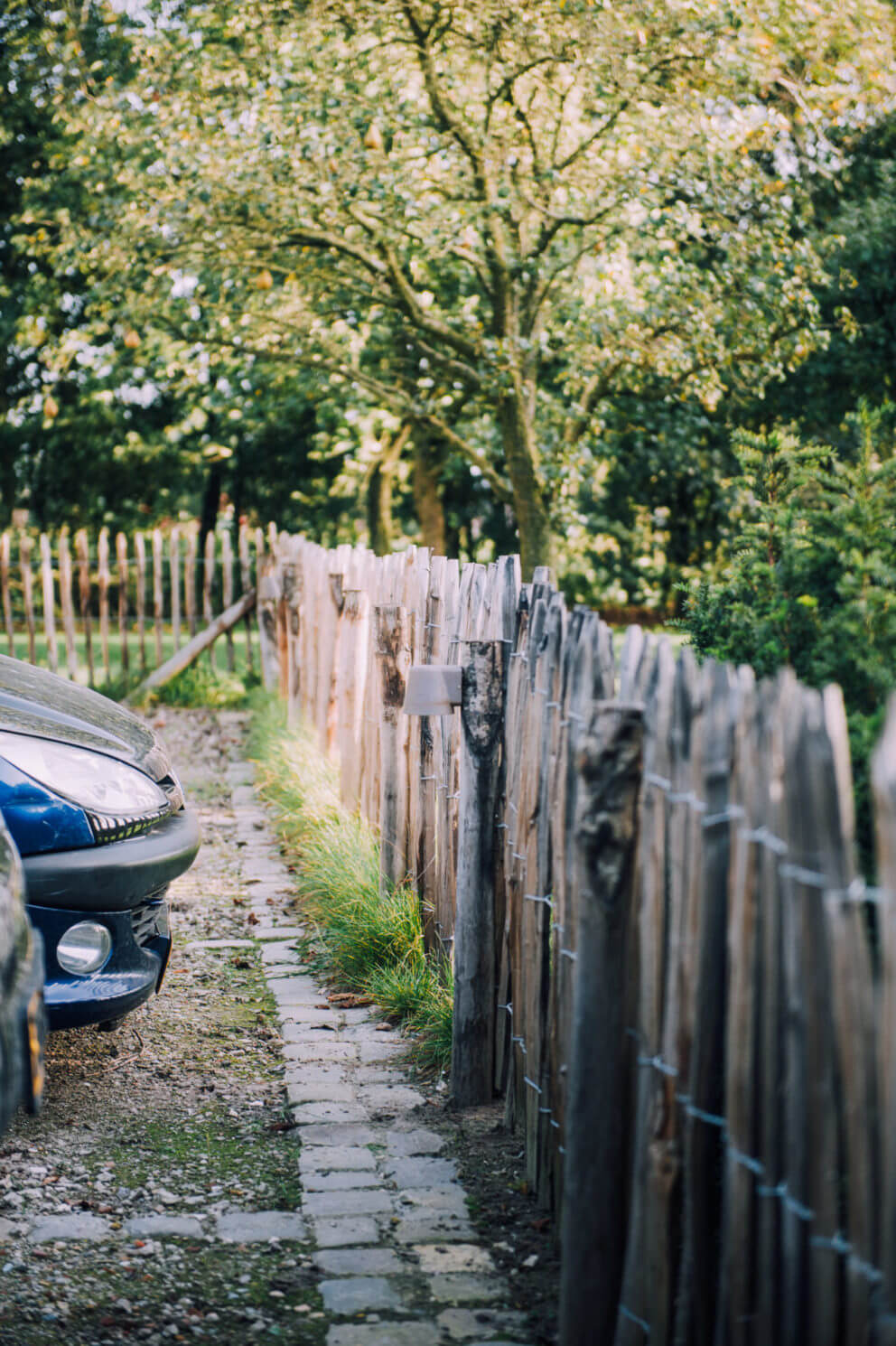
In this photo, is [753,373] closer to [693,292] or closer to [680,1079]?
[693,292]

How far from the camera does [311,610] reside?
900 centimetres

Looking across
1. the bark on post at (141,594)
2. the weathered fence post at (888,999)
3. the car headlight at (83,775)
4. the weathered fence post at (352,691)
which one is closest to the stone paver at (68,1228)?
the car headlight at (83,775)

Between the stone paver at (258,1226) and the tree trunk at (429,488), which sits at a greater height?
the tree trunk at (429,488)

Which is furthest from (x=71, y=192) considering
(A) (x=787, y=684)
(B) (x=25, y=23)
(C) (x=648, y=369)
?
(A) (x=787, y=684)

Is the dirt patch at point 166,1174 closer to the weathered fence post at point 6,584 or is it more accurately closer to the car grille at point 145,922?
the car grille at point 145,922

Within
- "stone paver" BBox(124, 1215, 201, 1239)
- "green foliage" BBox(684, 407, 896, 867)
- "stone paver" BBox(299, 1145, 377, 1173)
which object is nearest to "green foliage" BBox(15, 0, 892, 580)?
"green foliage" BBox(684, 407, 896, 867)

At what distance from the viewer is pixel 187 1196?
130 inches

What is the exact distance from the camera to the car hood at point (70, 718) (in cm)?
376

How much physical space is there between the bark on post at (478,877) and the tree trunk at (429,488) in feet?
46.5

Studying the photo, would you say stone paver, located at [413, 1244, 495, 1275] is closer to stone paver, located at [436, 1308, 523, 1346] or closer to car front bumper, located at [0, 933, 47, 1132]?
stone paver, located at [436, 1308, 523, 1346]

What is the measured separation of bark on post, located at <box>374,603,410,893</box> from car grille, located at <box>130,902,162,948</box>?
137cm

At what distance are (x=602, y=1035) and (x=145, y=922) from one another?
1.88m

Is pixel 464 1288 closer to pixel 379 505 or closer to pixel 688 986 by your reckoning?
pixel 688 986

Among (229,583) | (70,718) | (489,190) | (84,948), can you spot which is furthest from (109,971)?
(229,583)
